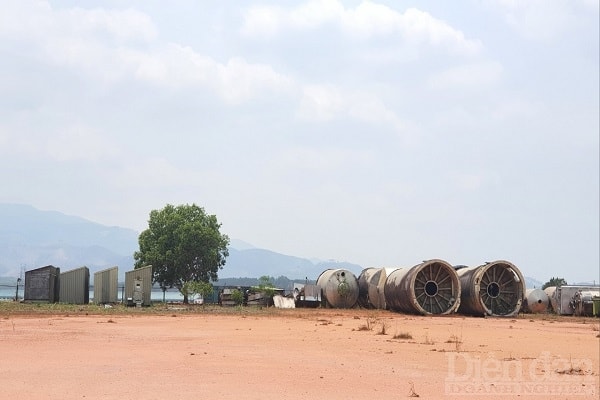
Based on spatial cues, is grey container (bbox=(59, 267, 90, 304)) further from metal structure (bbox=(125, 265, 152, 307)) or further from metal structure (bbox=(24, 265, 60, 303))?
metal structure (bbox=(125, 265, 152, 307))

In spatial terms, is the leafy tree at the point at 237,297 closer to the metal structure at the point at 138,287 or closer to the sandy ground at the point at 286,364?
the metal structure at the point at 138,287

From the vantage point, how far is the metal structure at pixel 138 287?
38.6m

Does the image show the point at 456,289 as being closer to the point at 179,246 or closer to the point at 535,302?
the point at 535,302

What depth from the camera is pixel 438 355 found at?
14805 millimetres

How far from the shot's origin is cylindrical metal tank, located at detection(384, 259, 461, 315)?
1335 inches

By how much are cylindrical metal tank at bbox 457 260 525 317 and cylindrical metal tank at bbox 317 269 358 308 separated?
26.0ft

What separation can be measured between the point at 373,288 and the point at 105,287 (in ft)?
55.6

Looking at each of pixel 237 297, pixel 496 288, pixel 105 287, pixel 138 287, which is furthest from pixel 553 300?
pixel 105 287

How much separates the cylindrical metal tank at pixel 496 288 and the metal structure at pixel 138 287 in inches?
719

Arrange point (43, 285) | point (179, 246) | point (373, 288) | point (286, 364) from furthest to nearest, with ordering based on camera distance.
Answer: point (179, 246) < point (43, 285) < point (373, 288) < point (286, 364)

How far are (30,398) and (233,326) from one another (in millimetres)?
13467

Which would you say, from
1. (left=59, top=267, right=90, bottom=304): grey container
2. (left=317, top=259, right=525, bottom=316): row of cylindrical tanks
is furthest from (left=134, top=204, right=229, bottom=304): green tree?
(left=317, top=259, right=525, bottom=316): row of cylindrical tanks

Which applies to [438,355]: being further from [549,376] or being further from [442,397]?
[442,397]

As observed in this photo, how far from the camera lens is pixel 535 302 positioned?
4366cm
